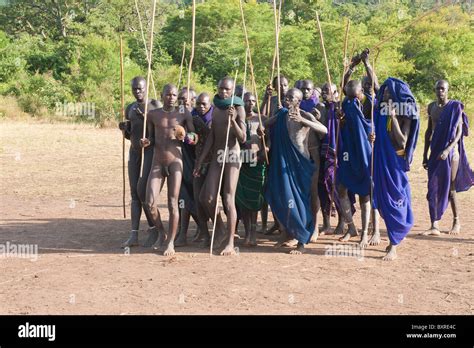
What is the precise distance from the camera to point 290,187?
8.09 meters

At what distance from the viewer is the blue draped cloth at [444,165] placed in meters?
9.23

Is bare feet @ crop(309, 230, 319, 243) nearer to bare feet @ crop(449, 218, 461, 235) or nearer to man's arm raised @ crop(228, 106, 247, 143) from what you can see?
man's arm raised @ crop(228, 106, 247, 143)

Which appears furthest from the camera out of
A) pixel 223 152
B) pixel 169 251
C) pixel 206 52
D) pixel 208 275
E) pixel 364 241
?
pixel 206 52

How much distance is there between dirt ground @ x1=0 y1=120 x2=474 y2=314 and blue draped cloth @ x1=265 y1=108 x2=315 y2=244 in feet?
1.18

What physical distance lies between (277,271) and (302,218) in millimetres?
1017

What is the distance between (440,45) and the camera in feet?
102

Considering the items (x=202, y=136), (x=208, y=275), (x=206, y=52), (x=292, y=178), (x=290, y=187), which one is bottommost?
(x=208, y=275)

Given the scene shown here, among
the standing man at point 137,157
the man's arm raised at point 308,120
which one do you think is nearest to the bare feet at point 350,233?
the man's arm raised at point 308,120

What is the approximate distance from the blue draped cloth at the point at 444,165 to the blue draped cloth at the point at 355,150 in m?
1.47

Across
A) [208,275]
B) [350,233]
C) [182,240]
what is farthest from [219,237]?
[350,233]

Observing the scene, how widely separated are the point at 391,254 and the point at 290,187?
136 centimetres

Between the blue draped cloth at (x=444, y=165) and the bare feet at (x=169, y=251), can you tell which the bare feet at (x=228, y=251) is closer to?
the bare feet at (x=169, y=251)

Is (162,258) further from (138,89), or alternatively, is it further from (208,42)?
(208,42)

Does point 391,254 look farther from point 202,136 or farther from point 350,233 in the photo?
point 202,136
